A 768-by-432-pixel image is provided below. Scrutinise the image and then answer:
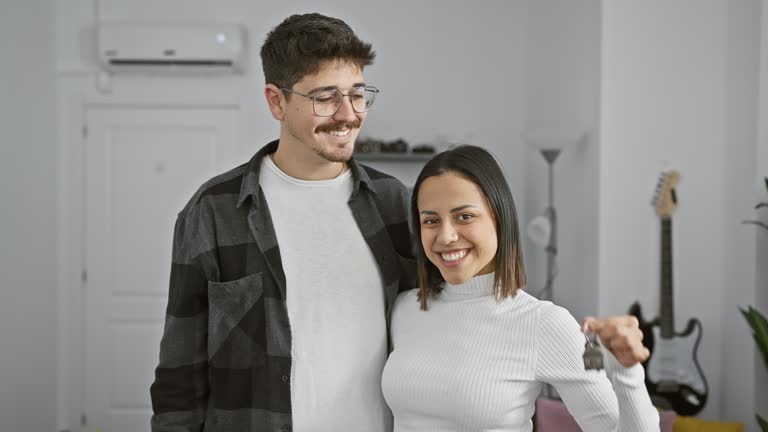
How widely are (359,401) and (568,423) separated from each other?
5.02 feet

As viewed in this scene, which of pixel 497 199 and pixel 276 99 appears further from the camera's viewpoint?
pixel 276 99

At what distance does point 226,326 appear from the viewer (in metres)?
1.50

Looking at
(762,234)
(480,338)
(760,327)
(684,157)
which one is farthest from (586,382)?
(684,157)

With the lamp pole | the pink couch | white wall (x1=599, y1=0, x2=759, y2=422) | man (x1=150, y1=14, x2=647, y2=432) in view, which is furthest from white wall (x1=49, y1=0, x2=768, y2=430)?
man (x1=150, y1=14, x2=647, y2=432)

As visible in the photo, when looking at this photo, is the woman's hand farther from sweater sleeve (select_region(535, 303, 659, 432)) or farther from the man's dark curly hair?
the man's dark curly hair

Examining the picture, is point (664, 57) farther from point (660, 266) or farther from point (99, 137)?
point (99, 137)

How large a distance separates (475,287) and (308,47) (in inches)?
23.2

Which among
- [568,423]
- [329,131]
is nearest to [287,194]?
[329,131]

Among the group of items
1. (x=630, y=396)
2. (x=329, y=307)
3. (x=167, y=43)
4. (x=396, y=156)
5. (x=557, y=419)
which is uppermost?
(x=167, y=43)

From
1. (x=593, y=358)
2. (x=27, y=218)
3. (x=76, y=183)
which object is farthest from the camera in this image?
(x=76, y=183)

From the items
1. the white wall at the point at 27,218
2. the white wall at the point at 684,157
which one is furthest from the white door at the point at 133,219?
the white wall at the point at 684,157

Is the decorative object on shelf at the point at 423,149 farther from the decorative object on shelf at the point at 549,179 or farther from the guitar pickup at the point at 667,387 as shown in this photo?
the guitar pickup at the point at 667,387

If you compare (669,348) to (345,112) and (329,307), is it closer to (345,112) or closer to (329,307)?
(329,307)

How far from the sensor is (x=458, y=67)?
15.5ft
